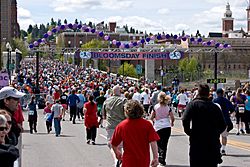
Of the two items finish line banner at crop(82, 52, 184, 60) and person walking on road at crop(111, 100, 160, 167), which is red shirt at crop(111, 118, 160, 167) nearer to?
person walking on road at crop(111, 100, 160, 167)

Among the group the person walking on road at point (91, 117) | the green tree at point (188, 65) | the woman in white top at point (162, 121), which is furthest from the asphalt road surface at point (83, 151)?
the green tree at point (188, 65)

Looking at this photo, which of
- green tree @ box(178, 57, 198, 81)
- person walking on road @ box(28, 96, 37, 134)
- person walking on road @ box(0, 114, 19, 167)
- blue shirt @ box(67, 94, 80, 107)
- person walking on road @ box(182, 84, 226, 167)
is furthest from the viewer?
green tree @ box(178, 57, 198, 81)

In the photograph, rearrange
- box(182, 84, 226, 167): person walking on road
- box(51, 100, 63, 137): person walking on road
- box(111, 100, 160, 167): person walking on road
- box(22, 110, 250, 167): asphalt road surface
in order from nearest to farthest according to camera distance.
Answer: box(111, 100, 160, 167): person walking on road
box(182, 84, 226, 167): person walking on road
box(22, 110, 250, 167): asphalt road surface
box(51, 100, 63, 137): person walking on road

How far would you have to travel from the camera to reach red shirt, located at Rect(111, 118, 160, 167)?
887 cm

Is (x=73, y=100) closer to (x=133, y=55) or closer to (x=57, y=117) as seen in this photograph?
(x=57, y=117)

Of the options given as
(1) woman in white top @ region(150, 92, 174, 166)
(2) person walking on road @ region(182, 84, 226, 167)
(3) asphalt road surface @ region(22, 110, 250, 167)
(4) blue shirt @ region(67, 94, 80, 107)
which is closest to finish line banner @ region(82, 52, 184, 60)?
(4) blue shirt @ region(67, 94, 80, 107)

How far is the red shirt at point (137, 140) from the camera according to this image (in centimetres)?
887

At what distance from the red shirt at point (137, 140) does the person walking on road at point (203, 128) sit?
1.55 metres

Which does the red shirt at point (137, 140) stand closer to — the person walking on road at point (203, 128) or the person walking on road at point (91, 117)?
the person walking on road at point (203, 128)

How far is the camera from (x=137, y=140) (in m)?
8.87

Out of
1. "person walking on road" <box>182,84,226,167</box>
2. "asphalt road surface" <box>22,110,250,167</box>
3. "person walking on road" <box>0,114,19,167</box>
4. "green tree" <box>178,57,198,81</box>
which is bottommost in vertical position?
"green tree" <box>178,57,198,81</box>

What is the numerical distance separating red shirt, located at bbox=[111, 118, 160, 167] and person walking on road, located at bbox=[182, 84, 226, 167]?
60.9 inches

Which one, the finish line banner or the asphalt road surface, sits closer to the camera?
the asphalt road surface

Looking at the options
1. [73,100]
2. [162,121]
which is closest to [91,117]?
[162,121]
